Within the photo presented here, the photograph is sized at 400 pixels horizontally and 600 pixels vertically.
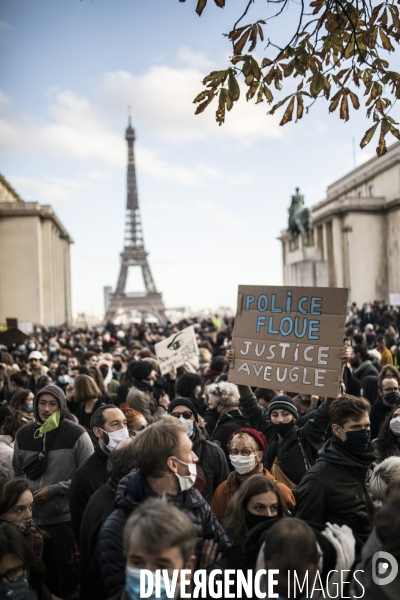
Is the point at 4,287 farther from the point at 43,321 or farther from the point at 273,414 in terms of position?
the point at 273,414

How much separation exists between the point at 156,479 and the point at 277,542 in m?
0.74

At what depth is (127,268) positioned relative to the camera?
94.7 meters

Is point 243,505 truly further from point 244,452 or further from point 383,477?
point 383,477

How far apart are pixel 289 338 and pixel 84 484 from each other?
209 cm

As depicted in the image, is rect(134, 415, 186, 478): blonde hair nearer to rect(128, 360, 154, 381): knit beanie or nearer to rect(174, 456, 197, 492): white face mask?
rect(174, 456, 197, 492): white face mask

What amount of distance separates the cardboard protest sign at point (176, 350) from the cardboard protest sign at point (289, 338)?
454 cm

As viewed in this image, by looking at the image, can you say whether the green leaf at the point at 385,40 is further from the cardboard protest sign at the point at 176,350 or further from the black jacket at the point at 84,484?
the cardboard protest sign at the point at 176,350

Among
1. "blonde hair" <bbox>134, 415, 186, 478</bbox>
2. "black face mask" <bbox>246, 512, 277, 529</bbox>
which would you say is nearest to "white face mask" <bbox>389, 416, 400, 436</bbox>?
"black face mask" <bbox>246, 512, 277, 529</bbox>

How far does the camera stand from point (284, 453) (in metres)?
5.12

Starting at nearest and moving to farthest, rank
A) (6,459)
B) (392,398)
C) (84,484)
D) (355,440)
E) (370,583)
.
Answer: (370,583) < (355,440) < (84,484) < (6,459) < (392,398)

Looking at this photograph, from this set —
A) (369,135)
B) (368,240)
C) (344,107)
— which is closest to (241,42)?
(344,107)

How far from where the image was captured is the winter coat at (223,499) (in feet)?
14.3

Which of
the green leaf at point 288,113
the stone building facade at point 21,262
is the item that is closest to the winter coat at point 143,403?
the green leaf at point 288,113

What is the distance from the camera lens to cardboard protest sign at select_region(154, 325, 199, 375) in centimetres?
1055
